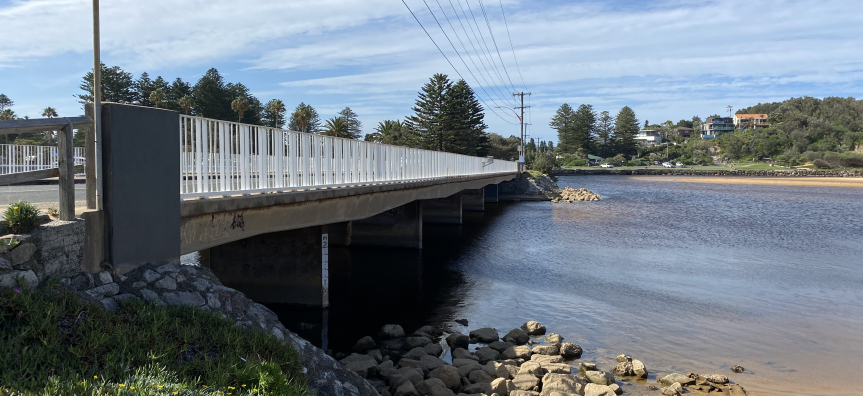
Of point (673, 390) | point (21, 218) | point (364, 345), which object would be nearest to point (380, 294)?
point (364, 345)

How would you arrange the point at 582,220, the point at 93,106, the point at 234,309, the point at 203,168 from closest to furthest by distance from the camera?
the point at 93,106 < the point at 234,309 < the point at 203,168 < the point at 582,220

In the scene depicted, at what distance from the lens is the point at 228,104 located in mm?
83000

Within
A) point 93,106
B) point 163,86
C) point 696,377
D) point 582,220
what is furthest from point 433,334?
point 163,86

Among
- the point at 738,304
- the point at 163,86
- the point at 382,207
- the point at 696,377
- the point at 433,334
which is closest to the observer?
the point at 696,377

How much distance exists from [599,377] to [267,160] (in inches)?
275

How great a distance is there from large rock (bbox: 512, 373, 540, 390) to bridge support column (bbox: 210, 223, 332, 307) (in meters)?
6.54

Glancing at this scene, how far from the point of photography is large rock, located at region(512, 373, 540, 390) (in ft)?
31.4

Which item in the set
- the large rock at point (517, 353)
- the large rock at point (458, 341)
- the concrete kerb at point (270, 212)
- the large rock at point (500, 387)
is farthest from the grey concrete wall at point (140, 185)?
the large rock at point (517, 353)

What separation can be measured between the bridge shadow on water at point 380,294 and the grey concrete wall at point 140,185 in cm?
561

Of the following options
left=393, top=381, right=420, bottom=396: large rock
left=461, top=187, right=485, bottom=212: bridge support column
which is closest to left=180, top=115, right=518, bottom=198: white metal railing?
left=393, top=381, right=420, bottom=396: large rock

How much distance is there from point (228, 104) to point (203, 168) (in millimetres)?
79217

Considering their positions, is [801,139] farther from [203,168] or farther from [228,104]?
[203,168]

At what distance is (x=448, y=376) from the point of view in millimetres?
9602

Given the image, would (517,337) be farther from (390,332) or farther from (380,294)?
(380,294)
